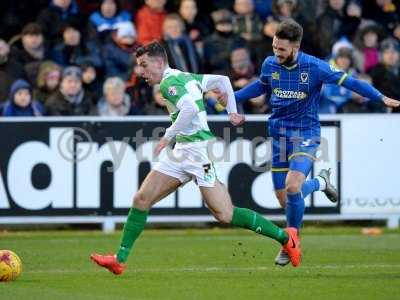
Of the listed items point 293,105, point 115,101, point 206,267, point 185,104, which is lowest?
point 206,267

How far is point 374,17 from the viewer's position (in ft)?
65.7

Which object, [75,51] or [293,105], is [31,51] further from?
[293,105]

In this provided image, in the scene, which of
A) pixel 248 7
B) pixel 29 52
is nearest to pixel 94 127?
pixel 29 52

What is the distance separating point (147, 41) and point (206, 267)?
6506mm

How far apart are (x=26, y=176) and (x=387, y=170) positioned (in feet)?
16.5

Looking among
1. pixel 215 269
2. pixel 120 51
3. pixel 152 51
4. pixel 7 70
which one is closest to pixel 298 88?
pixel 152 51

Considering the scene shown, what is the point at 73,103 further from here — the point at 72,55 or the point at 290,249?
the point at 290,249

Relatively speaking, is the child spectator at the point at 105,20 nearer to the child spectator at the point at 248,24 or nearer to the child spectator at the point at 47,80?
the child spectator at the point at 47,80

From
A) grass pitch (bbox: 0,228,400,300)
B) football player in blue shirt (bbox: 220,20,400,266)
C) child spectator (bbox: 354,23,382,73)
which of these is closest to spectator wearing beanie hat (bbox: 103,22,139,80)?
grass pitch (bbox: 0,228,400,300)

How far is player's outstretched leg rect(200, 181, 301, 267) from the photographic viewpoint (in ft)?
35.9

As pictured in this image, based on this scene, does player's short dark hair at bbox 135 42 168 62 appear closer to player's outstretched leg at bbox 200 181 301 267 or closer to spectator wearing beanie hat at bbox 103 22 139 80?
player's outstretched leg at bbox 200 181 301 267

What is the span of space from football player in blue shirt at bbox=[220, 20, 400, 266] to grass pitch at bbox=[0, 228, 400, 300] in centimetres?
83

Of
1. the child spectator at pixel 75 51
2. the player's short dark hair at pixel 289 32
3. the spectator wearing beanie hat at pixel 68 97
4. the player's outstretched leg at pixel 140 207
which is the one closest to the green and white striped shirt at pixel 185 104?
the player's outstretched leg at pixel 140 207

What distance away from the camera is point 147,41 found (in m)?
18.0
